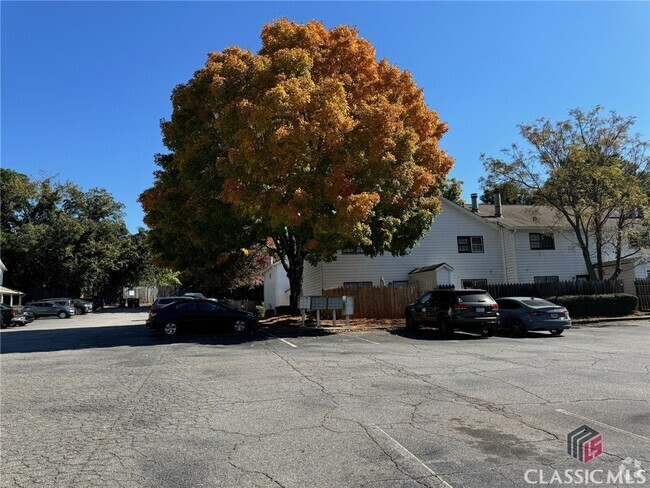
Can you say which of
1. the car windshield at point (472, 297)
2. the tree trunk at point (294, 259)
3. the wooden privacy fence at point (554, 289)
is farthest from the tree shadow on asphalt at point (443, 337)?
the wooden privacy fence at point (554, 289)

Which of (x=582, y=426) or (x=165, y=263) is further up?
(x=165, y=263)

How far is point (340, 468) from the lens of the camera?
4.80 meters

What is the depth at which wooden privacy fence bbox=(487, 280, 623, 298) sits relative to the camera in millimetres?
26453

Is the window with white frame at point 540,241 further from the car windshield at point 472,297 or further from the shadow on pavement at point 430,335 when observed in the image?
the car windshield at point 472,297

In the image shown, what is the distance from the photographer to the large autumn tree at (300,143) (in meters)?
17.1

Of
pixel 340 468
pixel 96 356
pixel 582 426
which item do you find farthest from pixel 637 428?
pixel 96 356

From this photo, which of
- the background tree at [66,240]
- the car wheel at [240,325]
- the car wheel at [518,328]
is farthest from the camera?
the background tree at [66,240]

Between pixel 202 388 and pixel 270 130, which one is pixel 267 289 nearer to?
pixel 270 130

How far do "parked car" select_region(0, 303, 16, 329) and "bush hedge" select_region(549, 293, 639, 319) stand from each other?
1169 inches

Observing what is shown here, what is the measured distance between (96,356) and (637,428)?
38.8 ft

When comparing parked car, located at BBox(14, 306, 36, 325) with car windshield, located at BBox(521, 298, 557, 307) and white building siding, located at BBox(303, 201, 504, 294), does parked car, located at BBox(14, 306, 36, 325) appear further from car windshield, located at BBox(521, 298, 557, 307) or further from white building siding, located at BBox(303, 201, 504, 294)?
car windshield, located at BBox(521, 298, 557, 307)

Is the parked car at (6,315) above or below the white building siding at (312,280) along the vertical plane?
below

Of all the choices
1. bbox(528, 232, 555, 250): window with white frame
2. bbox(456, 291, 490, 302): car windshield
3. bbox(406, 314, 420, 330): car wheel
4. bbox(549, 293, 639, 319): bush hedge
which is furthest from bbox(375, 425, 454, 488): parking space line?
bbox(528, 232, 555, 250): window with white frame

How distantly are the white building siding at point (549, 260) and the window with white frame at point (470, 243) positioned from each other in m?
2.33
